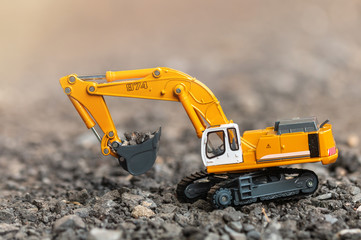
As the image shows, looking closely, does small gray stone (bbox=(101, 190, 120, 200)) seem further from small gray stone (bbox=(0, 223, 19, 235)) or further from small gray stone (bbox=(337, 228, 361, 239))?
small gray stone (bbox=(337, 228, 361, 239))

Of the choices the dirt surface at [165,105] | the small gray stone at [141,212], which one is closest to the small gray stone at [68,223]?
the dirt surface at [165,105]

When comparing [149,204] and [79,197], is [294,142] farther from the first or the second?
[79,197]

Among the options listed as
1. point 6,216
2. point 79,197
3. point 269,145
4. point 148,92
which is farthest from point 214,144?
point 6,216

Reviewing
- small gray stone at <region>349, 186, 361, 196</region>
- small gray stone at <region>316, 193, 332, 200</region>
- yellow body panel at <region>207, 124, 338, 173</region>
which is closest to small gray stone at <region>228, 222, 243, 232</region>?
yellow body panel at <region>207, 124, 338, 173</region>

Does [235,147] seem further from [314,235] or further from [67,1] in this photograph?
[67,1]

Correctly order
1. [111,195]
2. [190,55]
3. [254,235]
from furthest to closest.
Result: 1. [190,55]
2. [111,195]
3. [254,235]

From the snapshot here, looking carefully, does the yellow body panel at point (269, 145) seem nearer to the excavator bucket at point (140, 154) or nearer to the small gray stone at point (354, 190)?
the excavator bucket at point (140, 154)
